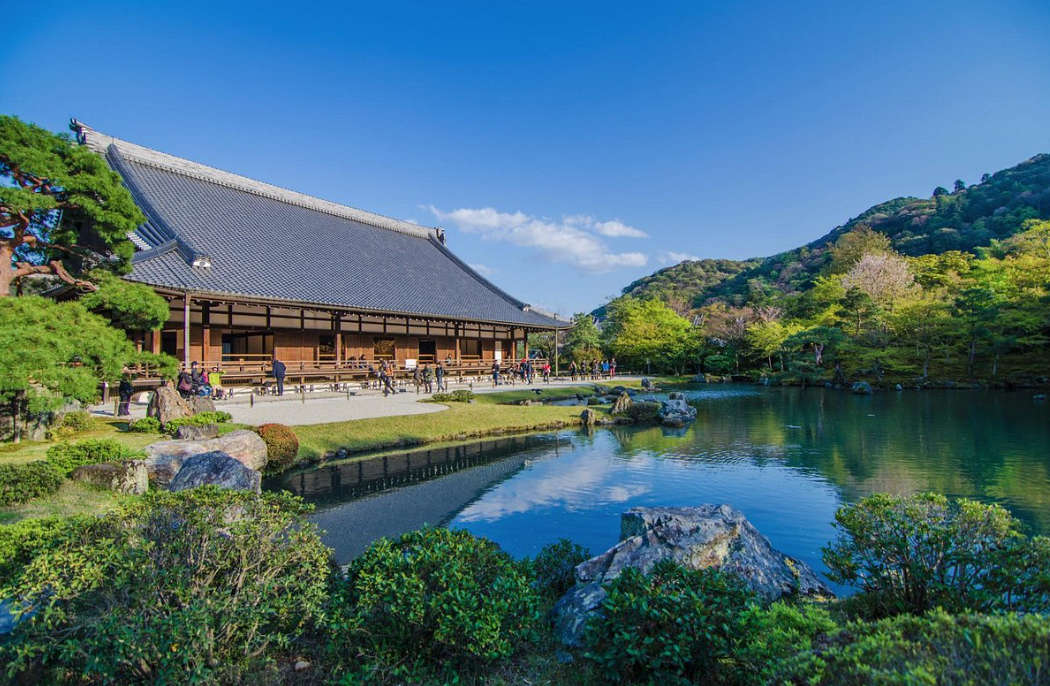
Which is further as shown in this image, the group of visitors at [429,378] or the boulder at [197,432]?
the group of visitors at [429,378]

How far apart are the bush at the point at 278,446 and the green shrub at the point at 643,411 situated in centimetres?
1166

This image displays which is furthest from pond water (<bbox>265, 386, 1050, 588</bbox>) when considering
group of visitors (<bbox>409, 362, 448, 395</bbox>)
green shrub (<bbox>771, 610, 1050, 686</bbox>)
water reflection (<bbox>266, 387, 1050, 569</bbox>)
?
group of visitors (<bbox>409, 362, 448, 395</bbox>)

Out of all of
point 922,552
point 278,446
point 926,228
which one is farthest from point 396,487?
point 926,228

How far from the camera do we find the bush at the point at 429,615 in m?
3.18

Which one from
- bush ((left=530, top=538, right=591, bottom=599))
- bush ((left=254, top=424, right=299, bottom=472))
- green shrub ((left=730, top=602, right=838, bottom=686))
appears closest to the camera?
green shrub ((left=730, top=602, right=838, bottom=686))

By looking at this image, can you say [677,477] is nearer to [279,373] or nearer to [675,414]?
[675,414]

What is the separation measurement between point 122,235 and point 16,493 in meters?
6.85

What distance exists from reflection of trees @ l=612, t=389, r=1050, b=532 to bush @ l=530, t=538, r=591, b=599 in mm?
6120

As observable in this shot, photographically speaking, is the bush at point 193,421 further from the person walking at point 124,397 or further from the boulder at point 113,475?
the person walking at point 124,397

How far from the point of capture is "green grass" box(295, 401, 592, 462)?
1240 centimetres

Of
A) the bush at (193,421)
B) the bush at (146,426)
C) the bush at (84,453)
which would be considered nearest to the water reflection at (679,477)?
the bush at (193,421)

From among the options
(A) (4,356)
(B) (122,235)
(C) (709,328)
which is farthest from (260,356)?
(C) (709,328)

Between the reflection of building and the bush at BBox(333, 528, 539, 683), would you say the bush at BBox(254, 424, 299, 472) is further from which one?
the bush at BBox(333, 528, 539, 683)

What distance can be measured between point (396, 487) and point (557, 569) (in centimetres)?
527
